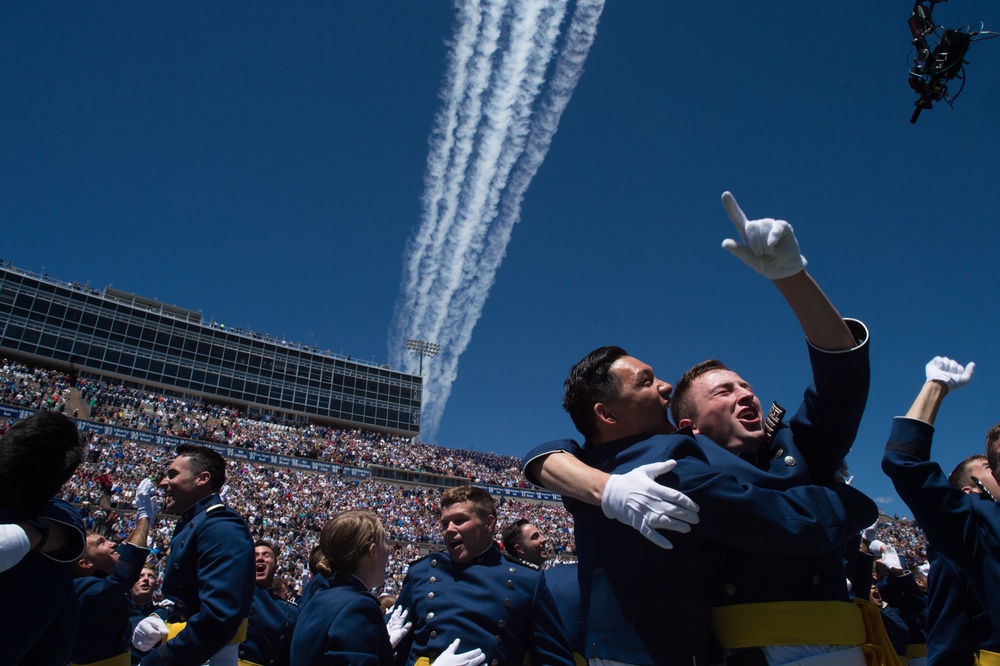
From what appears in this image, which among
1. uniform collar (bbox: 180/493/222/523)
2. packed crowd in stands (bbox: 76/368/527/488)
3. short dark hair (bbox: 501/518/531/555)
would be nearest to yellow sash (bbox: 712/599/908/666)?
uniform collar (bbox: 180/493/222/523)

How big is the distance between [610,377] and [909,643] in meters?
6.72

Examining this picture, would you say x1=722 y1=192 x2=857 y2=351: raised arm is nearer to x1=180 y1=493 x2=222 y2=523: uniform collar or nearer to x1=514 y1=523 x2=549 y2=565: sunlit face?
x1=180 y1=493 x2=222 y2=523: uniform collar

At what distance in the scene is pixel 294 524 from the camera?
31.1 m

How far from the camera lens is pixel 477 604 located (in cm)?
338

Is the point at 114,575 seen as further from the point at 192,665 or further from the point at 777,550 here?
the point at 777,550

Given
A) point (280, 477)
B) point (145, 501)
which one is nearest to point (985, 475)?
point (145, 501)

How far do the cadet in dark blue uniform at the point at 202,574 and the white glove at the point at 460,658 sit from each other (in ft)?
4.35

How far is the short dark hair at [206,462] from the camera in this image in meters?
4.34

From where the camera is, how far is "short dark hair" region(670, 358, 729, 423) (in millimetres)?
2412

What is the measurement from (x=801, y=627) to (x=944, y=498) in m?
1.39

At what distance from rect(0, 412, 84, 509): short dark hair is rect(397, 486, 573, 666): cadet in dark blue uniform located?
1949 mm

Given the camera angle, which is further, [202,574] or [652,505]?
[202,574]

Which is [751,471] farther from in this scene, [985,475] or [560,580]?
[560,580]

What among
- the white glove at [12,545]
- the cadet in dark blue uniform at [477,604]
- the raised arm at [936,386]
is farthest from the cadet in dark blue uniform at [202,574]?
the raised arm at [936,386]
